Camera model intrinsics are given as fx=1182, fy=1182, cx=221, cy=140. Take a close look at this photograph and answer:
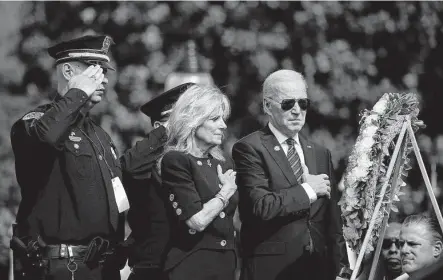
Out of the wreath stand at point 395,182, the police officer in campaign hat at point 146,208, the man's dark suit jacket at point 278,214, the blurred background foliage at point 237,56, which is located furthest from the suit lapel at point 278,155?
the blurred background foliage at point 237,56

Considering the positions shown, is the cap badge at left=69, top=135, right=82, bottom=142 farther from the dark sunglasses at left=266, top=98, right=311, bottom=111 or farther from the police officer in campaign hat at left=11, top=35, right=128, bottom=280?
the dark sunglasses at left=266, top=98, right=311, bottom=111

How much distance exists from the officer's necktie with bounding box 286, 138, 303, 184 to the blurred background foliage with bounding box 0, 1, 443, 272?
5443mm

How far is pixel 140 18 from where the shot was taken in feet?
44.9

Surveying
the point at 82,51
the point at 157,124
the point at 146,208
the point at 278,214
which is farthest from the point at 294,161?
the point at 82,51

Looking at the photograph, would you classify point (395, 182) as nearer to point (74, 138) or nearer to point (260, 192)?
point (260, 192)

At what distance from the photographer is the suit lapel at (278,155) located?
7.72 meters

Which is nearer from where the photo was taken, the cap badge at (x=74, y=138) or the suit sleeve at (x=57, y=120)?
the suit sleeve at (x=57, y=120)

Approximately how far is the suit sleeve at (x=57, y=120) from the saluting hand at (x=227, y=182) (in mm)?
989

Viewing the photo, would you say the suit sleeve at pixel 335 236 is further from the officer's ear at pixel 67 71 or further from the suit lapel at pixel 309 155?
the officer's ear at pixel 67 71

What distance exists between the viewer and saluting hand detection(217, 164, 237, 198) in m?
7.38

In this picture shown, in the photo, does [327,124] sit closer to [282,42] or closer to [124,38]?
[282,42]

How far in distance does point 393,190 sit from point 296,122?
2.55 ft

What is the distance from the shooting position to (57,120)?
23.4 ft

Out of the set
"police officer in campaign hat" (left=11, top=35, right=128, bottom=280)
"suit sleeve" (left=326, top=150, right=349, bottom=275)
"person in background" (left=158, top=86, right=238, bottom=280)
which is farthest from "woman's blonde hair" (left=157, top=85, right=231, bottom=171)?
"suit sleeve" (left=326, top=150, right=349, bottom=275)
